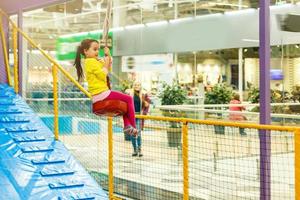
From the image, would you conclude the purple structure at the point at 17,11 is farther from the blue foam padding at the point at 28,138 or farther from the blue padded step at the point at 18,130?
the blue foam padding at the point at 28,138

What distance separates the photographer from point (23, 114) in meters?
7.00

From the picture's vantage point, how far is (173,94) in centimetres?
683

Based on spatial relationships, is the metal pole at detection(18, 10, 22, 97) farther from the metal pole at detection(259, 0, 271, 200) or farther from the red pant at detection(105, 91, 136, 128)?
the metal pole at detection(259, 0, 271, 200)

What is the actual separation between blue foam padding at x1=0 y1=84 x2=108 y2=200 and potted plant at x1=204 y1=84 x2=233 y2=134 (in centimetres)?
184

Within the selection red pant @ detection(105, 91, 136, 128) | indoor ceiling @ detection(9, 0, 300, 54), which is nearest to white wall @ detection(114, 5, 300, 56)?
indoor ceiling @ detection(9, 0, 300, 54)

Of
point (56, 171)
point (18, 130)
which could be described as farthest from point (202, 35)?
point (18, 130)

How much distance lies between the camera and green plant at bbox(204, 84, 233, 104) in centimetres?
607

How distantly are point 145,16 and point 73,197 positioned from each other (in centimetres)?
318

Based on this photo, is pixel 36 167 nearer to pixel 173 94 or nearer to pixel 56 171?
pixel 56 171

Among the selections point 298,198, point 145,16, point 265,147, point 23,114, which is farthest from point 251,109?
point 23,114

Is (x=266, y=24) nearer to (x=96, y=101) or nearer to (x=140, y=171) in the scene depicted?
(x=96, y=101)

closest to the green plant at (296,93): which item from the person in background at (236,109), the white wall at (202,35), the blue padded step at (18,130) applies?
the white wall at (202,35)

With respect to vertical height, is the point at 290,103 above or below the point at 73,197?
above

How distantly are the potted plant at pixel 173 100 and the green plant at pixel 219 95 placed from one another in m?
0.50
